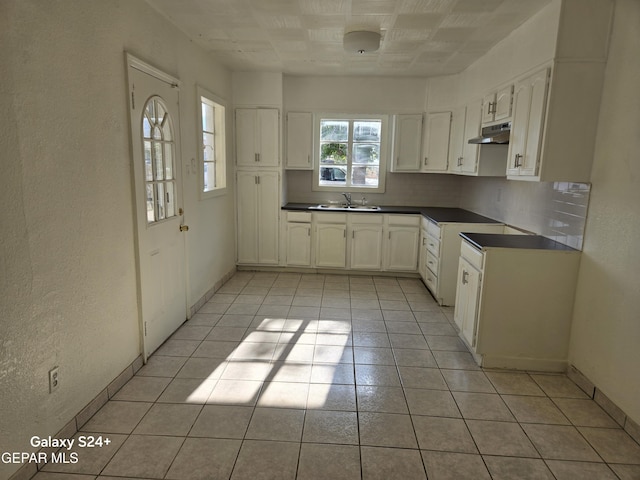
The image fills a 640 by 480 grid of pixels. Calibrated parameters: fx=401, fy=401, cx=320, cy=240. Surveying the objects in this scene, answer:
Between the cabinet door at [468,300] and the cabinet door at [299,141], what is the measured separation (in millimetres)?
2684

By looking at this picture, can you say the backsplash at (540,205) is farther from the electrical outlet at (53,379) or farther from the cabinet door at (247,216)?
the electrical outlet at (53,379)

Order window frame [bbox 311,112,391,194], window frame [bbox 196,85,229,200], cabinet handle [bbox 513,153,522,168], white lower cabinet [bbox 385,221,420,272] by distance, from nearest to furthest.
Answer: cabinet handle [bbox 513,153,522,168] → window frame [bbox 196,85,229,200] → white lower cabinet [bbox 385,221,420,272] → window frame [bbox 311,112,391,194]

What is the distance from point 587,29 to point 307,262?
3.72m

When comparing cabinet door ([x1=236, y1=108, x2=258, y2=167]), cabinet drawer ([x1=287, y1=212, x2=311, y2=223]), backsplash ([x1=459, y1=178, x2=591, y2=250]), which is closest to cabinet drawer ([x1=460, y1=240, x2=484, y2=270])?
backsplash ([x1=459, y1=178, x2=591, y2=250])

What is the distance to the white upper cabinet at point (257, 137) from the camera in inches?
200

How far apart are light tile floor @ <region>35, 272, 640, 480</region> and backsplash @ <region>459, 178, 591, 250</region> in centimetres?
109

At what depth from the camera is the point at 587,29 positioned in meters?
2.59

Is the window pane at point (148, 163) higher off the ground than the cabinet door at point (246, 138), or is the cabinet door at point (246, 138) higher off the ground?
the cabinet door at point (246, 138)

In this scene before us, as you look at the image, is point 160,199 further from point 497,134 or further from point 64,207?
point 497,134

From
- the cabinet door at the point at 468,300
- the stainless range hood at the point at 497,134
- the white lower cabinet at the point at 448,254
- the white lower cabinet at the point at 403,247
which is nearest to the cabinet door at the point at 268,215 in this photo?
the white lower cabinet at the point at 403,247

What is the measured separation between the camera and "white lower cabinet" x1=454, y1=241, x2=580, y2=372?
9.34 feet

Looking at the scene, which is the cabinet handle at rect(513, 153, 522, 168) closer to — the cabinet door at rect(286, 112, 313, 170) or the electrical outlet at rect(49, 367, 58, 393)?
the cabinet door at rect(286, 112, 313, 170)

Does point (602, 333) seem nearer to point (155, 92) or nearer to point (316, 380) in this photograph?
point (316, 380)

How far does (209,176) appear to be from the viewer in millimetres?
4535
